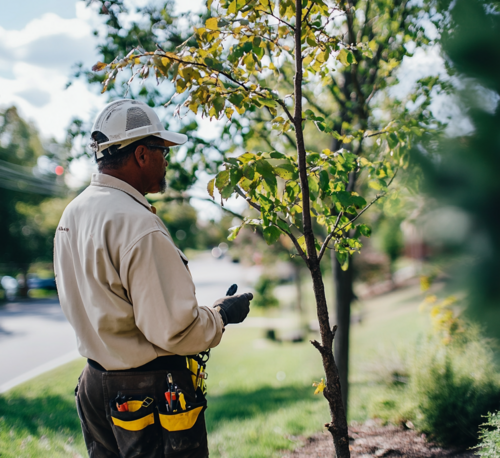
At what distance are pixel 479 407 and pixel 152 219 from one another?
2848mm

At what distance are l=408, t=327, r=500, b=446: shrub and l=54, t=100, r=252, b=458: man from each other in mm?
2155

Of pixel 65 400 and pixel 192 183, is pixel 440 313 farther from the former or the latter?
pixel 65 400

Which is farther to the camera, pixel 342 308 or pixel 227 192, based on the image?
pixel 342 308

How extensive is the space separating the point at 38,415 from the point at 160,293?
4.30 meters

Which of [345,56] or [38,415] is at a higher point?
[345,56]

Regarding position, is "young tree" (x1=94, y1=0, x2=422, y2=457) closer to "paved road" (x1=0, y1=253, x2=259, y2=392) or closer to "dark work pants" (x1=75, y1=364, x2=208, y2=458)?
"dark work pants" (x1=75, y1=364, x2=208, y2=458)

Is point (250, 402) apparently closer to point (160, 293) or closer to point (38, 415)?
point (38, 415)

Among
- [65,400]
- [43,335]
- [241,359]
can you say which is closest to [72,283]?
[65,400]

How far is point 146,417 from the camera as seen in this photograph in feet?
6.12

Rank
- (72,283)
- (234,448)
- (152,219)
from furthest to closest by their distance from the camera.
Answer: (234,448), (72,283), (152,219)

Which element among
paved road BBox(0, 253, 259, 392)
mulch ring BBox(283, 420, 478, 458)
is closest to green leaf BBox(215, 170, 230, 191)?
mulch ring BBox(283, 420, 478, 458)

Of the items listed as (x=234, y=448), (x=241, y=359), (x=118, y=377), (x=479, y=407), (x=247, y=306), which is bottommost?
(x=241, y=359)

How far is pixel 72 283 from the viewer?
204 centimetres

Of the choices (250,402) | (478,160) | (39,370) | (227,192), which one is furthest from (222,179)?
(39,370)
